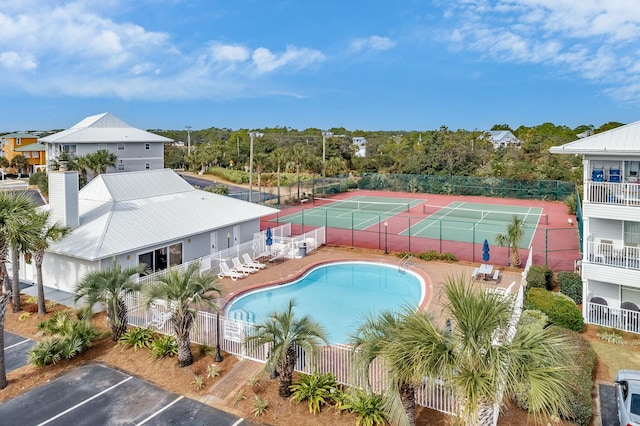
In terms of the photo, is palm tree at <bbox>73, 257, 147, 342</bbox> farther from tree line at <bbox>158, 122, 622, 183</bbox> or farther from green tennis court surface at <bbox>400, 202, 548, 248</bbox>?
tree line at <bbox>158, 122, 622, 183</bbox>

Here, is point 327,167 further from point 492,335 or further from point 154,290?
point 492,335

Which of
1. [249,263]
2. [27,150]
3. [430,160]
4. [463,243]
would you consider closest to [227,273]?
[249,263]

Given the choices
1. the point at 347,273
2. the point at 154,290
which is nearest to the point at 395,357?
the point at 154,290

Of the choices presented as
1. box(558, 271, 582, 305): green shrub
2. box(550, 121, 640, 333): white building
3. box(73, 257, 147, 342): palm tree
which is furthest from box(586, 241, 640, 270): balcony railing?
box(73, 257, 147, 342): palm tree

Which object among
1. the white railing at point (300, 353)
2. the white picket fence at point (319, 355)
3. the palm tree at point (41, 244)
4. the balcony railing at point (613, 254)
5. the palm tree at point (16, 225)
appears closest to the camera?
the white picket fence at point (319, 355)

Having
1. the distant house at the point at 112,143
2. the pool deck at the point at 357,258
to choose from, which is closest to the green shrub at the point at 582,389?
the pool deck at the point at 357,258

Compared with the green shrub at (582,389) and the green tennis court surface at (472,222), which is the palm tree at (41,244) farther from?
the green tennis court surface at (472,222)
